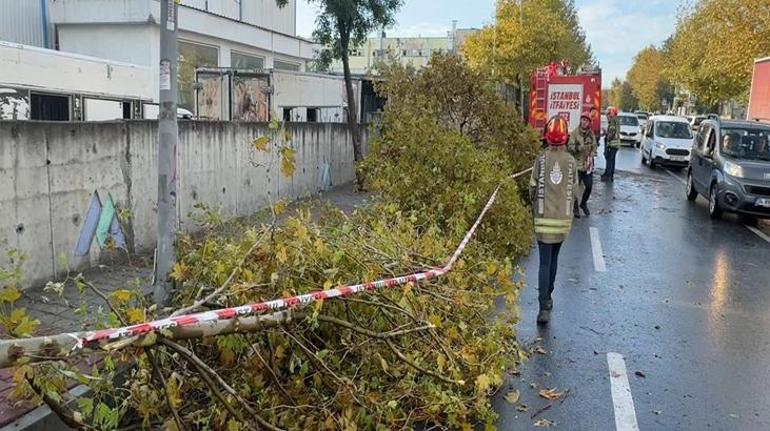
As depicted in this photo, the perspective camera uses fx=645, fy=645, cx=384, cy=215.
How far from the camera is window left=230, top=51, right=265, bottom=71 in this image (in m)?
25.3

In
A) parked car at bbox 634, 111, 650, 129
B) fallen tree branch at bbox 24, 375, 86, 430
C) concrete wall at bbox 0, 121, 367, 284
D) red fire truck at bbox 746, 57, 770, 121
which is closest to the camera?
fallen tree branch at bbox 24, 375, 86, 430

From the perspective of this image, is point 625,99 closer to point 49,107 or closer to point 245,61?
point 245,61

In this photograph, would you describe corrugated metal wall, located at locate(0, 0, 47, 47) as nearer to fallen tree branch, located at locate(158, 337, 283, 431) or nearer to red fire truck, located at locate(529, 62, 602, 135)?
red fire truck, located at locate(529, 62, 602, 135)

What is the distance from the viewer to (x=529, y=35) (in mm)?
36625

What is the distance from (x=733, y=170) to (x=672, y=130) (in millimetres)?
12384

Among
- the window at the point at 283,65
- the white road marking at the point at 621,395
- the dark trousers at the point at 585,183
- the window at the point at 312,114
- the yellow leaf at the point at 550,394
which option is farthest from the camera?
the window at the point at 283,65

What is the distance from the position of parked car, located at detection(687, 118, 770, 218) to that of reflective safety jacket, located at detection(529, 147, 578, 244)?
691cm

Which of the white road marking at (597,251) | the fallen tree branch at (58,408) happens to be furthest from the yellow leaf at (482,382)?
the white road marking at (597,251)

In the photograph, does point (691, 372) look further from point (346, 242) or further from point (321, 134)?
point (321, 134)

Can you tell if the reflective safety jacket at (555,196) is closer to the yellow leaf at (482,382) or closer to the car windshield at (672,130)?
the yellow leaf at (482,382)

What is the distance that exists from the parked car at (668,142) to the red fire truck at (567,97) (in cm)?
539

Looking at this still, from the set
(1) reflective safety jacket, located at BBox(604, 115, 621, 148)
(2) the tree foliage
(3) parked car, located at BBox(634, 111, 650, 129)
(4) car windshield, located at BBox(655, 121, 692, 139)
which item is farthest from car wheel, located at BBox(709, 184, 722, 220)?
(3) parked car, located at BBox(634, 111, 650, 129)

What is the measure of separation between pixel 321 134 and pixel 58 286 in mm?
10526

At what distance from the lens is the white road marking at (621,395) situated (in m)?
4.20
